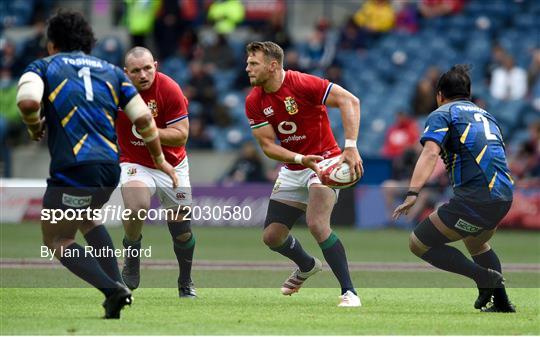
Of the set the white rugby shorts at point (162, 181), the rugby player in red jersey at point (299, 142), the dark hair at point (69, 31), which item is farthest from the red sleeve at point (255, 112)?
the dark hair at point (69, 31)

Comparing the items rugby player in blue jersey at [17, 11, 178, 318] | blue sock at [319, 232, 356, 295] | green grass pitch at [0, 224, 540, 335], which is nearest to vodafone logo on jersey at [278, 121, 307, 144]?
blue sock at [319, 232, 356, 295]

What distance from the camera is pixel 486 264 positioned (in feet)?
34.9

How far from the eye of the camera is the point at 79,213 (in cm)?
914

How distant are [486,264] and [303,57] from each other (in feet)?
52.4

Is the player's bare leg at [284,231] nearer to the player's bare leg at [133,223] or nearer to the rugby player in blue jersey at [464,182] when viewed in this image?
the player's bare leg at [133,223]

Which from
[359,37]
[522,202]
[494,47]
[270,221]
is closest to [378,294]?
[270,221]

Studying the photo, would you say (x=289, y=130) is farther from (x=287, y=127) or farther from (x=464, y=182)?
(x=464, y=182)

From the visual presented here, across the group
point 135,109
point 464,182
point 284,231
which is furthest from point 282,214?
A: point 135,109

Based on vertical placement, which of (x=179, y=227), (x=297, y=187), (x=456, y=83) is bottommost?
(x=179, y=227)

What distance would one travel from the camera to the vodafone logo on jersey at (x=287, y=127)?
1134 cm

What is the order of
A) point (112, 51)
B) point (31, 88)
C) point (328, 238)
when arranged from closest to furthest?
1. point (31, 88)
2. point (328, 238)
3. point (112, 51)

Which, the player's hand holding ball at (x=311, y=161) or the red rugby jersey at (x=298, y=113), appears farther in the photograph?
the red rugby jersey at (x=298, y=113)

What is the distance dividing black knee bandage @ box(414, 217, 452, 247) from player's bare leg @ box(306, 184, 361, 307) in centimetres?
87

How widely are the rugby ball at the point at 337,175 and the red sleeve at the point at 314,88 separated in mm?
665
